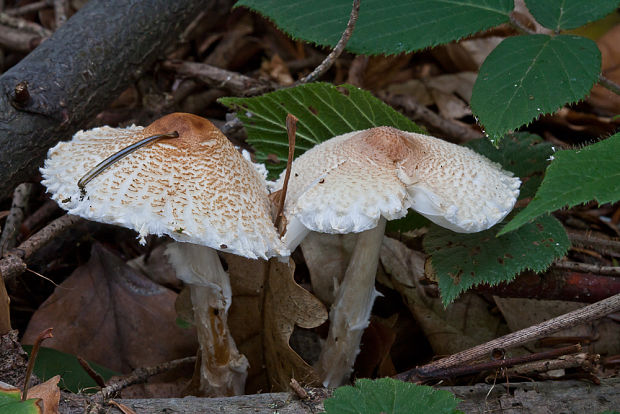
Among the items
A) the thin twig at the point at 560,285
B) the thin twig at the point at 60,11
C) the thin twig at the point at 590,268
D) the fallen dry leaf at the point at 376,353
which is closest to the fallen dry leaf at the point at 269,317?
the fallen dry leaf at the point at 376,353

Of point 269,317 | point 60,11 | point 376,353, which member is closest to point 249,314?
point 269,317

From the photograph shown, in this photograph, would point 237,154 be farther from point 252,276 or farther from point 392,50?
point 392,50

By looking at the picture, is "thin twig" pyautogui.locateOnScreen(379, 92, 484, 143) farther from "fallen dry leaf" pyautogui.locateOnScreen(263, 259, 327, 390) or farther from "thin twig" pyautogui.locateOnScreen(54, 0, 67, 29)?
"thin twig" pyautogui.locateOnScreen(54, 0, 67, 29)

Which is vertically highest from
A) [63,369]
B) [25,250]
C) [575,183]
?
[575,183]

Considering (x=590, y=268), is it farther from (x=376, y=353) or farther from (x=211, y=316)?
(x=211, y=316)

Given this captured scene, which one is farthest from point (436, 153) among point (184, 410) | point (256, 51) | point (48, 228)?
point (256, 51)
